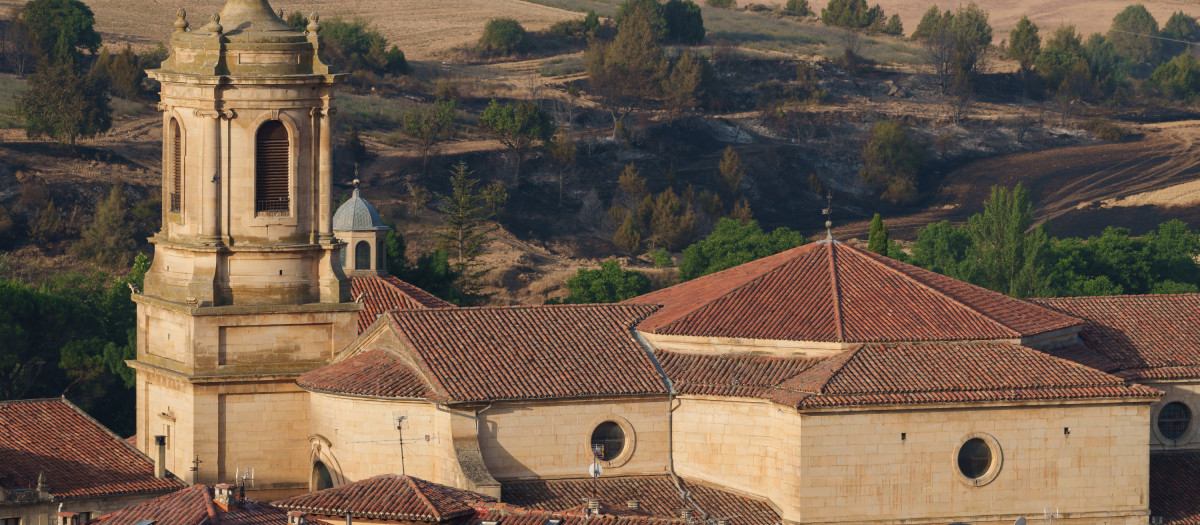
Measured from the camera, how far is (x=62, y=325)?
80438mm

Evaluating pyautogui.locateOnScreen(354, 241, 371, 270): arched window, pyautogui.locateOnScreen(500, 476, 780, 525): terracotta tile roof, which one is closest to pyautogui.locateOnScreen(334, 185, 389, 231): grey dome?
pyautogui.locateOnScreen(354, 241, 371, 270): arched window

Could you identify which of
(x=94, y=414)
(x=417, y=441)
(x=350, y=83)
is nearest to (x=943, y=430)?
(x=417, y=441)

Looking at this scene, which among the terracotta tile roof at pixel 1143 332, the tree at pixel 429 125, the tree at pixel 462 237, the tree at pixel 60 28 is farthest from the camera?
the tree at pixel 429 125

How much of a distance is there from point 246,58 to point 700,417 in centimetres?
1412

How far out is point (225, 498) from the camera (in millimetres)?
47938

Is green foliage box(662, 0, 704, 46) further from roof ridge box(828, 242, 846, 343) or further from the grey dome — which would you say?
roof ridge box(828, 242, 846, 343)

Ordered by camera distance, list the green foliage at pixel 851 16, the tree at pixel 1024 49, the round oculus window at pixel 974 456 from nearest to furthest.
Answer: the round oculus window at pixel 974 456 → the tree at pixel 1024 49 → the green foliage at pixel 851 16

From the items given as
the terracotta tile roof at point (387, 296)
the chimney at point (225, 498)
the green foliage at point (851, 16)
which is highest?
the green foliage at point (851, 16)

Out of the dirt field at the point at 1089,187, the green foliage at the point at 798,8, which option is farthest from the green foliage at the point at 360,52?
the green foliage at the point at 798,8

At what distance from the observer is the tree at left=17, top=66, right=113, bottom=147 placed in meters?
108

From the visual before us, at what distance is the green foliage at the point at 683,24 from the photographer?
153000 mm

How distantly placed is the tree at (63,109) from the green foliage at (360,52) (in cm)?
2308

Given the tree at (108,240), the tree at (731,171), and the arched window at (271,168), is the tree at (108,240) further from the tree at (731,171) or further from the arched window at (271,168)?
the arched window at (271,168)

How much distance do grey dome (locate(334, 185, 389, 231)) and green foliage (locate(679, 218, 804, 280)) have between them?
89.9ft
